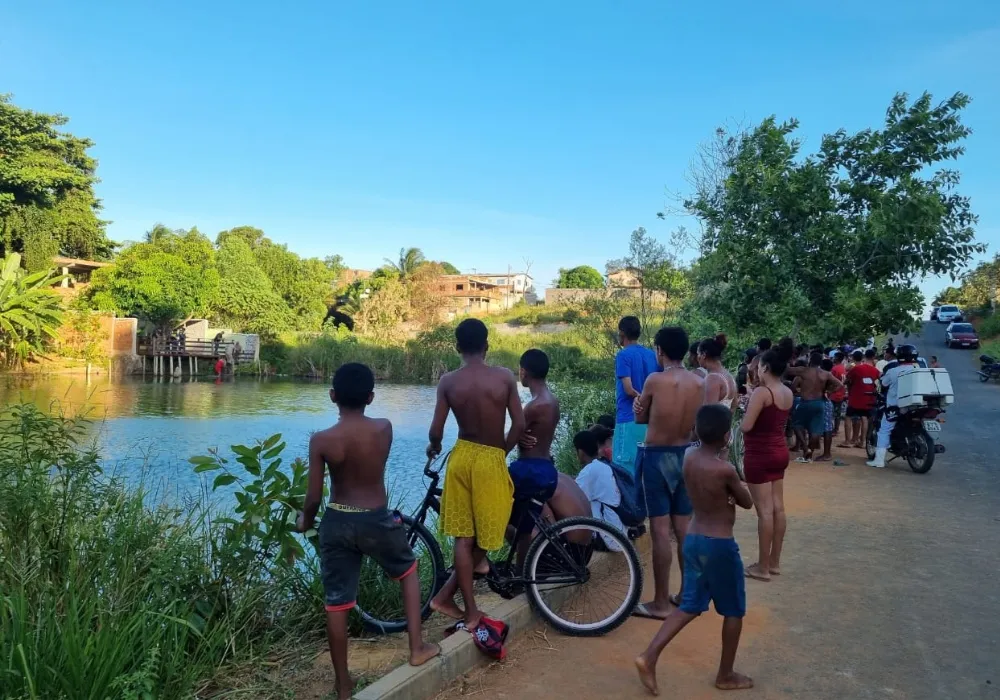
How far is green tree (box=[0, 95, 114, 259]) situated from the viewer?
36.1m

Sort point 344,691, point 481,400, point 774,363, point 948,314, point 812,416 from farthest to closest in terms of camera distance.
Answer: point 948,314, point 812,416, point 774,363, point 481,400, point 344,691

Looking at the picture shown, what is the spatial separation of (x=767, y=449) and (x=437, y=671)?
10.2 ft

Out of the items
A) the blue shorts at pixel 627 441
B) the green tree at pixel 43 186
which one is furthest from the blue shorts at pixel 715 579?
the green tree at pixel 43 186

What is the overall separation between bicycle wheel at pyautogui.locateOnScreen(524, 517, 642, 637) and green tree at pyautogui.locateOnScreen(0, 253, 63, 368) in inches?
1227

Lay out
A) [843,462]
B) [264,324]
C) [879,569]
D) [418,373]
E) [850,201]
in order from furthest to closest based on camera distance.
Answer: [264,324]
[418,373]
[850,201]
[843,462]
[879,569]

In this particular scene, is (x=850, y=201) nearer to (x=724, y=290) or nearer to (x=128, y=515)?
(x=724, y=290)

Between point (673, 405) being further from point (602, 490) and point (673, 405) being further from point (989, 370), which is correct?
point (989, 370)


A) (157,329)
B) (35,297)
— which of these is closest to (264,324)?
(157,329)

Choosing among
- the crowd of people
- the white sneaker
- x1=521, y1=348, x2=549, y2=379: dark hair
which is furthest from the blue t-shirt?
the white sneaker

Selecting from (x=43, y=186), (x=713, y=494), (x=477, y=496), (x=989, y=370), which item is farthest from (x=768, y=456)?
(x=43, y=186)

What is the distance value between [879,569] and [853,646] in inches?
71.1

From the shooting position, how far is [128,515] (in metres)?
4.90

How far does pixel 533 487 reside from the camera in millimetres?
4578

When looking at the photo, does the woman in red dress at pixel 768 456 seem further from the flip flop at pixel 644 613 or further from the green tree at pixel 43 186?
the green tree at pixel 43 186
